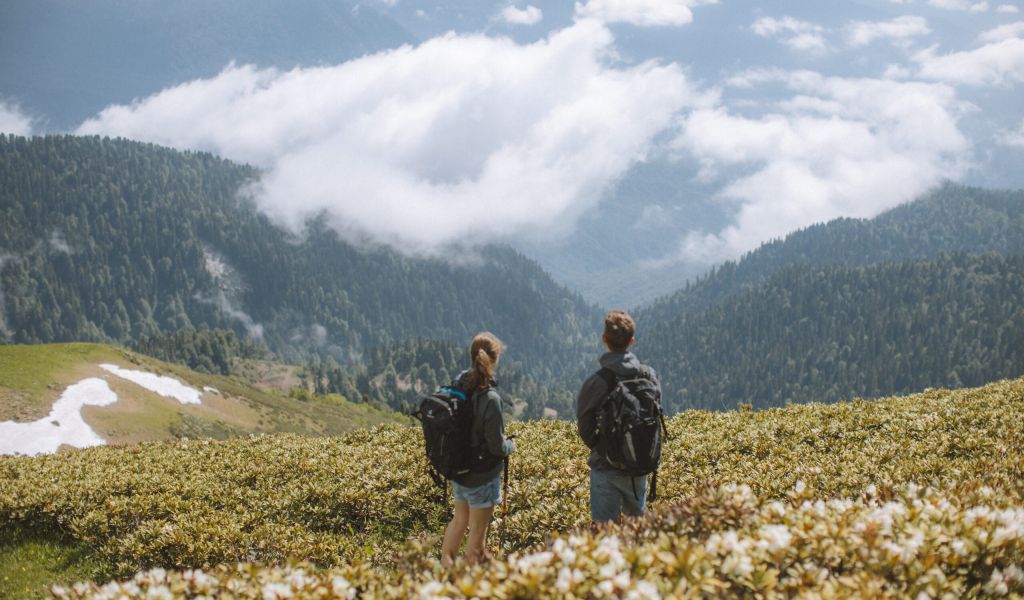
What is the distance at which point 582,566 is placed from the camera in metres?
6.34

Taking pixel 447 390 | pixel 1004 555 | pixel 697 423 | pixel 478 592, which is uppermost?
pixel 447 390

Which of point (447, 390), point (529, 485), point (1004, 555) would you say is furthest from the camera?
point (529, 485)

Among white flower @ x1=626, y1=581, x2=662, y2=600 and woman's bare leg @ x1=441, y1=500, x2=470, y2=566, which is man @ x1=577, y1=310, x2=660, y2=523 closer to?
woman's bare leg @ x1=441, y1=500, x2=470, y2=566

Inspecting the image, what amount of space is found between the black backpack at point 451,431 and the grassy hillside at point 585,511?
187 centimetres

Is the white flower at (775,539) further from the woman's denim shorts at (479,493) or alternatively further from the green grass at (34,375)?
the green grass at (34,375)

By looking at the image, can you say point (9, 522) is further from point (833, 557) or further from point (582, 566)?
point (833, 557)

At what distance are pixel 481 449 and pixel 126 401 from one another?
11351 centimetres

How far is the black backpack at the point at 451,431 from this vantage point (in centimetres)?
1042

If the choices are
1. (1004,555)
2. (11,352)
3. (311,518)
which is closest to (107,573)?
(311,518)

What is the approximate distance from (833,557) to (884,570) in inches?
18.1

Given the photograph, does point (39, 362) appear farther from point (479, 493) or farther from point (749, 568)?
point (749, 568)

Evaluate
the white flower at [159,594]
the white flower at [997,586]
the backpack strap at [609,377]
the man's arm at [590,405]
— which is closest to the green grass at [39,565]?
the white flower at [159,594]

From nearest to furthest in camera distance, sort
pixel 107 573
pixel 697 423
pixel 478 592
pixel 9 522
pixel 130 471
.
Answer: pixel 478 592 → pixel 107 573 → pixel 9 522 → pixel 130 471 → pixel 697 423

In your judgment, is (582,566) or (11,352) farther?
(11,352)
